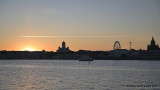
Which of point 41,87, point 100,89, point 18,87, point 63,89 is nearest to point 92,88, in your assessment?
point 100,89

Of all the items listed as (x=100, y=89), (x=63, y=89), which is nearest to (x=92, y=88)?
(x=100, y=89)

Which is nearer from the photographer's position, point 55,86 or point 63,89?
point 63,89

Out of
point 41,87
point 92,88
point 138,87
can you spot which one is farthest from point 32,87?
point 138,87

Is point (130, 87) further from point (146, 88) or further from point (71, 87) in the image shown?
point (71, 87)

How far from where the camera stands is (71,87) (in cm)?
4056

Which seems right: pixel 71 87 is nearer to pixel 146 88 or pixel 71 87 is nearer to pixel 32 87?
pixel 32 87

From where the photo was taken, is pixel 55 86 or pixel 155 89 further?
pixel 55 86

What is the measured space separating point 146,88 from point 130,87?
2.21 metres

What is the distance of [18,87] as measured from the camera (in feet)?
133

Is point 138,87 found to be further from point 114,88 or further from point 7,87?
point 7,87

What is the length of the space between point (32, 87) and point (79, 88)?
6.45 meters

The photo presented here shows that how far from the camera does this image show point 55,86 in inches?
1640

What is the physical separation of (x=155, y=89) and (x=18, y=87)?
18238mm

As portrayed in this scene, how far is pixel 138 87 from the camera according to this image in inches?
1580
